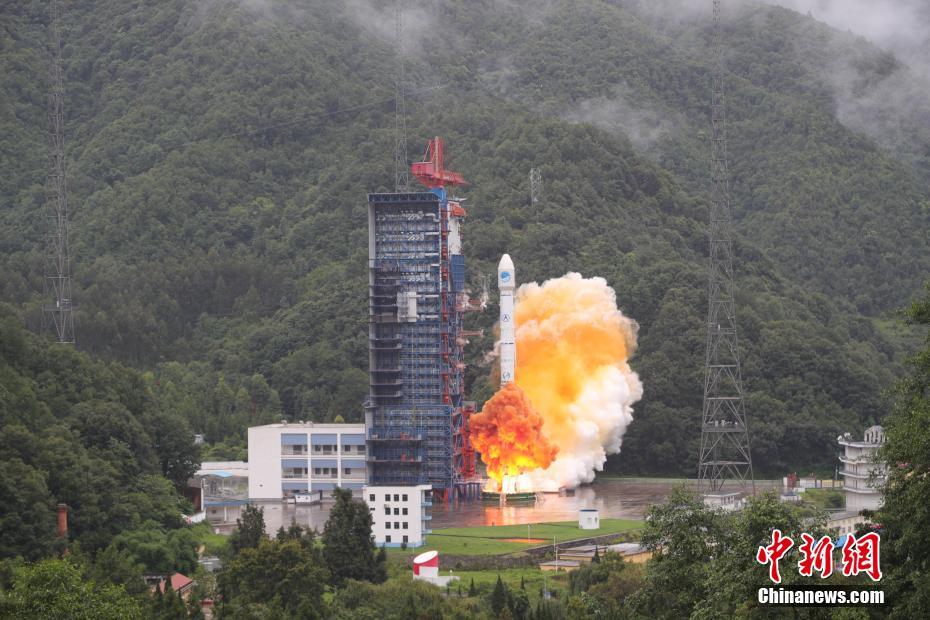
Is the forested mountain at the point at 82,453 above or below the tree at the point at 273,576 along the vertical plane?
above

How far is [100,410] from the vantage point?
80.8 m

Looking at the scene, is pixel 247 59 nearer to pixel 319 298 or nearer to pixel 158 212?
pixel 158 212

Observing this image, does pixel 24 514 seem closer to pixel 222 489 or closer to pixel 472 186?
pixel 222 489

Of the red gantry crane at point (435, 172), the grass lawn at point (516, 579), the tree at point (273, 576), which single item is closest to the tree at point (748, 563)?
the tree at point (273, 576)

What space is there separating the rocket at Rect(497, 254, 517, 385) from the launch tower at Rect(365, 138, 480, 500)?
12.8 ft

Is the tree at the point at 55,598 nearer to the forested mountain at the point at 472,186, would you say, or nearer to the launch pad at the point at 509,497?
the launch pad at the point at 509,497

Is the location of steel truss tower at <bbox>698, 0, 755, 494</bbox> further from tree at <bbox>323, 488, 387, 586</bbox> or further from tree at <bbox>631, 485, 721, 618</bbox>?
tree at <bbox>631, 485, 721, 618</bbox>

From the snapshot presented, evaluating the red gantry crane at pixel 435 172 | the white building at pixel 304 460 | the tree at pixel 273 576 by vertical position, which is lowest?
the tree at pixel 273 576

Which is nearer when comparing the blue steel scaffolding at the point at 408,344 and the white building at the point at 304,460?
the blue steel scaffolding at the point at 408,344

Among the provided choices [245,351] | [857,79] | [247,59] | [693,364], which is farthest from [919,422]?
[857,79]

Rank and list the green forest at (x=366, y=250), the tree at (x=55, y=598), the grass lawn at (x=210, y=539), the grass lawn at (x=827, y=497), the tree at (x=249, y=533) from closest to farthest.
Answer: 1. the tree at (x=55, y=598)
2. the green forest at (x=366, y=250)
3. the tree at (x=249, y=533)
4. the grass lawn at (x=210, y=539)
5. the grass lawn at (x=827, y=497)

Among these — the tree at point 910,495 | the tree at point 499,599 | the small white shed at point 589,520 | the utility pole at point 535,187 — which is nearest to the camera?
the tree at point 910,495

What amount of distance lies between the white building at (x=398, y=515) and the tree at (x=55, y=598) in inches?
1345

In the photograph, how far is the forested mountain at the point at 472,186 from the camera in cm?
11125
